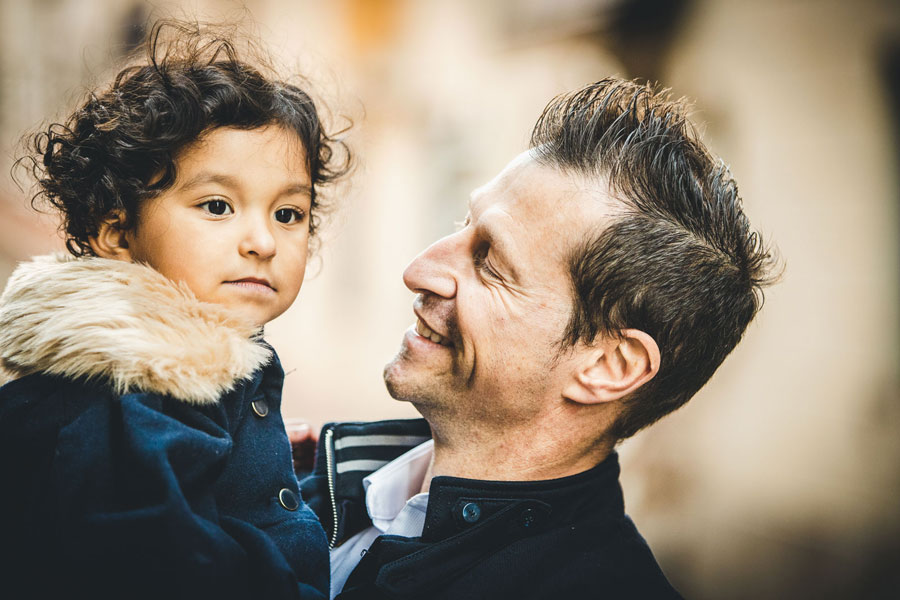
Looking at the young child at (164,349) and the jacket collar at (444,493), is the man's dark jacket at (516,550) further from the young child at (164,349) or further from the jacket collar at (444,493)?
the young child at (164,349)

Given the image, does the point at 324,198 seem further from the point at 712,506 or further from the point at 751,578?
the point at 751,578

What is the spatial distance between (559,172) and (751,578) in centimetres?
350

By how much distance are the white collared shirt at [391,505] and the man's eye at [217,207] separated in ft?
3.03

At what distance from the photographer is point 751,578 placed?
162 inches

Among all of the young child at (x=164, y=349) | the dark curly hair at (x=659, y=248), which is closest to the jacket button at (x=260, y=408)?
the young child at (x=164, y=349)

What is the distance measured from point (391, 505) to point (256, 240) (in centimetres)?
91

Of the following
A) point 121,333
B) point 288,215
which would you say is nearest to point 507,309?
point 288,215

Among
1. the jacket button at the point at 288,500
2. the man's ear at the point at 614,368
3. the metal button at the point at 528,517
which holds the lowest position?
the metal button at the point at 528,517

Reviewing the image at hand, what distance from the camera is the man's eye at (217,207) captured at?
64.2 inches

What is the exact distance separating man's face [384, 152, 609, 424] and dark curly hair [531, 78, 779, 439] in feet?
0.19

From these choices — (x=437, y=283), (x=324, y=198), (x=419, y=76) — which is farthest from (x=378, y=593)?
(x=419, y=76)

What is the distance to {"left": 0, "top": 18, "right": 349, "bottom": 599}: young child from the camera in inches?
46.5

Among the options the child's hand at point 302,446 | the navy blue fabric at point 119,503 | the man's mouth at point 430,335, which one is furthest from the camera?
the child's hand at point 302,446

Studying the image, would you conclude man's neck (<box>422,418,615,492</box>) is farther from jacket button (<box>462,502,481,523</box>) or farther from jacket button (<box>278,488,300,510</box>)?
jacket button (<box>278,488,300,510</box>)
